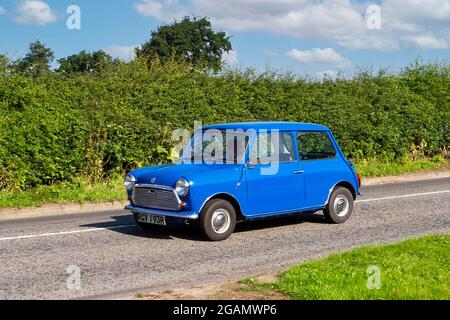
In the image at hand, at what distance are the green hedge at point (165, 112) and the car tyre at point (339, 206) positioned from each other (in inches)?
244

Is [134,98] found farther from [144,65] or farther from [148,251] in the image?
[148,251]

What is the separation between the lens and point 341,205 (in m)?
11.8

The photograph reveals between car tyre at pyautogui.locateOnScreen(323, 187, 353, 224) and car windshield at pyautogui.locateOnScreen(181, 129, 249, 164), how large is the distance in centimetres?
212

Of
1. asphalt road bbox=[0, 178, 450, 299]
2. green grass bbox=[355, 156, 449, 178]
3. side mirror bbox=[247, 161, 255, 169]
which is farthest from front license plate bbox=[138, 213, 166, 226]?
green grass bbox=[355, 156, 449, 178]

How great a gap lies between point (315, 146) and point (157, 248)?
3.50 meters

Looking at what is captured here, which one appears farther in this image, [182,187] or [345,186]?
[345,186]

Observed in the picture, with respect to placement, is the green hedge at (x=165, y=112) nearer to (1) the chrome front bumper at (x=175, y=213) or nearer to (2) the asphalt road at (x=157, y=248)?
(2) the asphalt road at (x=157, y=248)

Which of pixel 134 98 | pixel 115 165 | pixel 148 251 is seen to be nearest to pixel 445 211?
pixel 148 251

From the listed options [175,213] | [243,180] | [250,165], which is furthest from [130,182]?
[250,165]

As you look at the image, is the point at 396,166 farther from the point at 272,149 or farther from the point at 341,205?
the point at 272,149

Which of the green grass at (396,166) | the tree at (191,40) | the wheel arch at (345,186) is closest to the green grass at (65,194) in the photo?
the wheel arch at (345,186)
